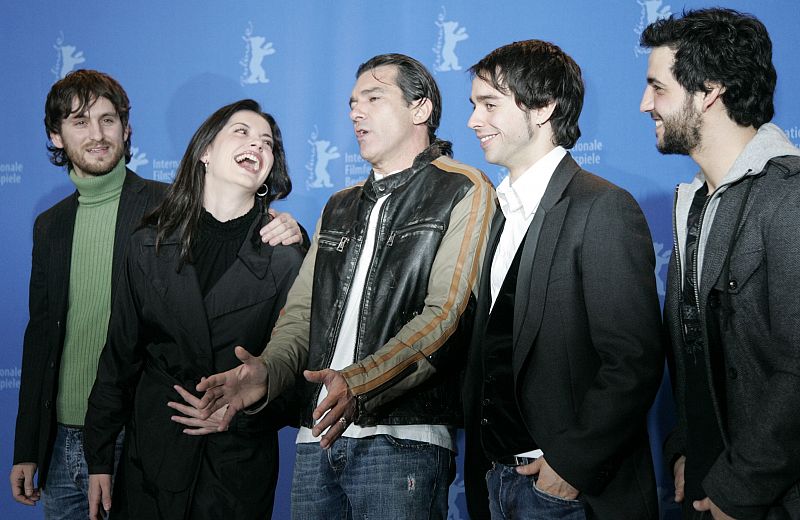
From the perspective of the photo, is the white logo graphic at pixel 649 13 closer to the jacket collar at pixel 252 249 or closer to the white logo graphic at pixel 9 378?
the jacket collar at pixel 252 249

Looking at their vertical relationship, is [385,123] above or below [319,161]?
above

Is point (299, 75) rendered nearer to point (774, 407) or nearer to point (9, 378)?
point (9, 378)

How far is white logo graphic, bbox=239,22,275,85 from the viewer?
370cm

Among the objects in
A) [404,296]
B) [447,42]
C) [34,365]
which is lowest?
[34,365]

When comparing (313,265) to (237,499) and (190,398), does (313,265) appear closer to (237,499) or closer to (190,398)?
(190,398)

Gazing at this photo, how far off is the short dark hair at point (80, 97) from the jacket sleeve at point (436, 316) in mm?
1550

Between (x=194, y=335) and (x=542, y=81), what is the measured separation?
1.26 metres

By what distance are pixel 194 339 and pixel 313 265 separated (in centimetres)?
43

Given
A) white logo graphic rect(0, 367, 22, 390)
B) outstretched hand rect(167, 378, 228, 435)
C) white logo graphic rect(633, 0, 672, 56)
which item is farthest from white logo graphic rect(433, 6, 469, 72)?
white logo graphic rect(0, 367, 22, 390)

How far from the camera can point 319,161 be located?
141 inches

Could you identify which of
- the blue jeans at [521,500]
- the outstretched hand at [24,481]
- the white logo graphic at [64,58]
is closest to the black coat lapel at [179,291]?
the outstretched hand at [24,481]

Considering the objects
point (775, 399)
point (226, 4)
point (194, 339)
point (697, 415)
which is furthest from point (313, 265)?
point (226, 4)

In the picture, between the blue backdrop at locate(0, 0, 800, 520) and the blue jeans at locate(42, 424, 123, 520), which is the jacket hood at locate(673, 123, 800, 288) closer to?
the blue backdrop at locate(0, 0, 800, 520)

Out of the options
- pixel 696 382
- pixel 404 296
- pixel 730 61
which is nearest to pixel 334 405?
pixel 404 296
